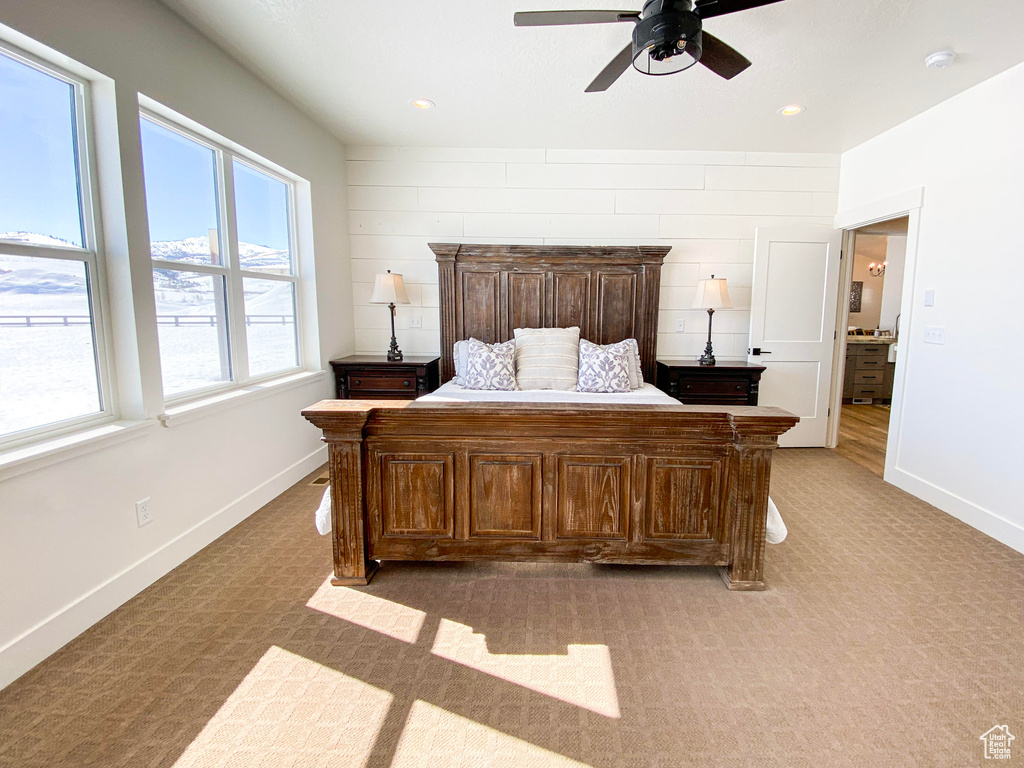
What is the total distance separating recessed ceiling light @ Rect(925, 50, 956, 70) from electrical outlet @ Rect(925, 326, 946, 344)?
4.99 ft

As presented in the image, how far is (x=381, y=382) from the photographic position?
3803mm

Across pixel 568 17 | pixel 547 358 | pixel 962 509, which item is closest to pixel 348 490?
pixel 547 358

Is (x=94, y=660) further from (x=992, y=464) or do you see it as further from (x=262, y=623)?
(x=992, y=464)

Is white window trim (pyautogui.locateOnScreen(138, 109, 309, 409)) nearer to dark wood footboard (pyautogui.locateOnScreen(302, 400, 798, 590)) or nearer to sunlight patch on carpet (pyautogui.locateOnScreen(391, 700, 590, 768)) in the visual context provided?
dark wood footboard (pyautogui.locateOnScreen(302, 400, 798, 590))

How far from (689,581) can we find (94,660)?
7.70 feet

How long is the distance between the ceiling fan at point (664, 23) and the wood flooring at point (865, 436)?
340 centimetres

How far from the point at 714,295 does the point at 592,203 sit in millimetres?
1287

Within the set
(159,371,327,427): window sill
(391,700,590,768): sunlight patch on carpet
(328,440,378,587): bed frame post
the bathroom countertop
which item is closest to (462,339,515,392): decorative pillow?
(159,371,327,427): window sill

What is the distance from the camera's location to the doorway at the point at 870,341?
4.20 meters

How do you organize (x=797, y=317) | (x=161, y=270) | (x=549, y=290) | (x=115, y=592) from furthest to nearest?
(x=797, y=317)
(x=549, y=290)
(x=161, y=270)
(x=115, y=592)

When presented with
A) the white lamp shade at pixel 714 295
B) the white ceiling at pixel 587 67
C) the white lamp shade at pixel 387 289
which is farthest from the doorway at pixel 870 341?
the white lamp shade at pixel 387 289

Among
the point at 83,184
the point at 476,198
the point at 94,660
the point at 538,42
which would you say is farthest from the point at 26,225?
the point at 476,198

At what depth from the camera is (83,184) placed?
6.31 feet

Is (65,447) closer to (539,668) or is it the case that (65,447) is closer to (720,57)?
(539,668)
